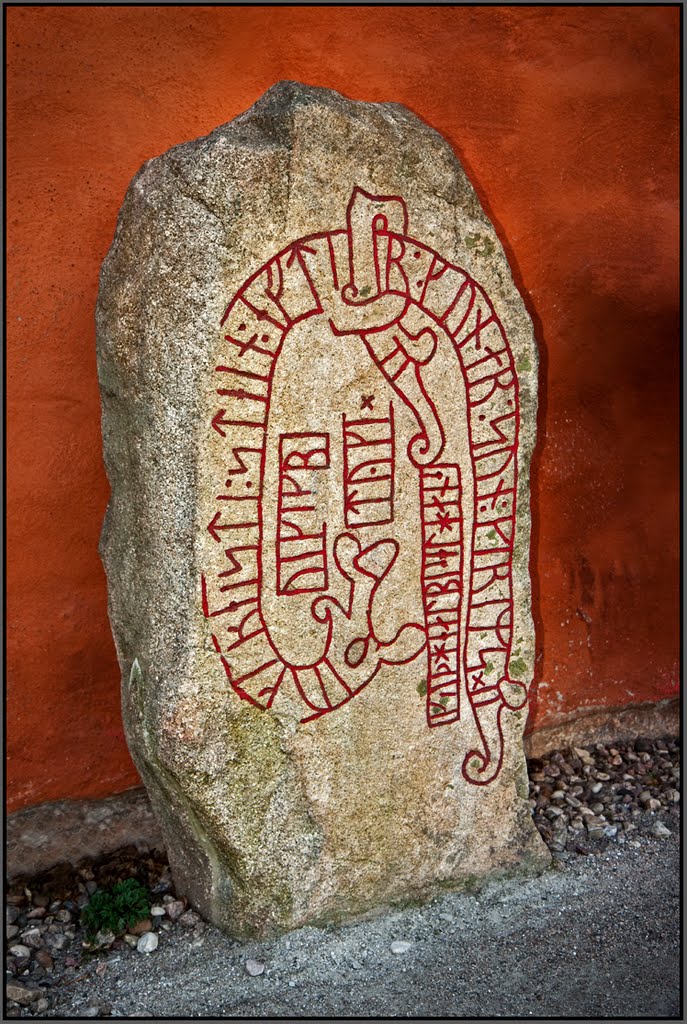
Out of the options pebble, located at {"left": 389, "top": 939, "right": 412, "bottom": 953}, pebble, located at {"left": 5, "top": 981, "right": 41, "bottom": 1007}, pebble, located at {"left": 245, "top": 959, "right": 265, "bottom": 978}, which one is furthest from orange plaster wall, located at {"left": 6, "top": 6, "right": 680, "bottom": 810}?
pebble, located at {"left": 389, "top": 939, "right": 412, "bottom": 953}

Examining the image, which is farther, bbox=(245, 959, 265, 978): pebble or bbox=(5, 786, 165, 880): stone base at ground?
bbox=(5, 786, 165, 880): stone base at ground

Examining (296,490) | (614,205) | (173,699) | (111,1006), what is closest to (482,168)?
(614,205)

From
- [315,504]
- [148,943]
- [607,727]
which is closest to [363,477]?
[315,504]

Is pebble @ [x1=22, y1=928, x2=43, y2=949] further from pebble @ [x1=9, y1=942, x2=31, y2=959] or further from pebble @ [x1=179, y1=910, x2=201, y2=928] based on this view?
pebble @ [x1=179, y1=910, x2=201, y2=928]

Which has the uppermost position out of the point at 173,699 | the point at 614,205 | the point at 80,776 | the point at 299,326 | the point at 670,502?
the point at 614,205

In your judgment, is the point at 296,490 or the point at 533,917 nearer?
the point at 296,490

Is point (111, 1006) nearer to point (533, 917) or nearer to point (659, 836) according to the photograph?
point (533, 917)

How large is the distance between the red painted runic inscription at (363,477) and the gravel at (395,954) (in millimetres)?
422

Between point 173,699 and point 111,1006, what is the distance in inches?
29.6

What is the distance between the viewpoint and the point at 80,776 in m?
3.07

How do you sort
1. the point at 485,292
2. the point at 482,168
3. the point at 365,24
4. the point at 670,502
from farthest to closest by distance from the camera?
the point at 670,502, the point at 482,168, the point at 365,24, the point at 485,292

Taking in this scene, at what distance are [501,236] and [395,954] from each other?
2031 mm

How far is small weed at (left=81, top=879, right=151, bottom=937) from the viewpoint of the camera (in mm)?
2848

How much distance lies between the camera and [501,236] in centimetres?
326
